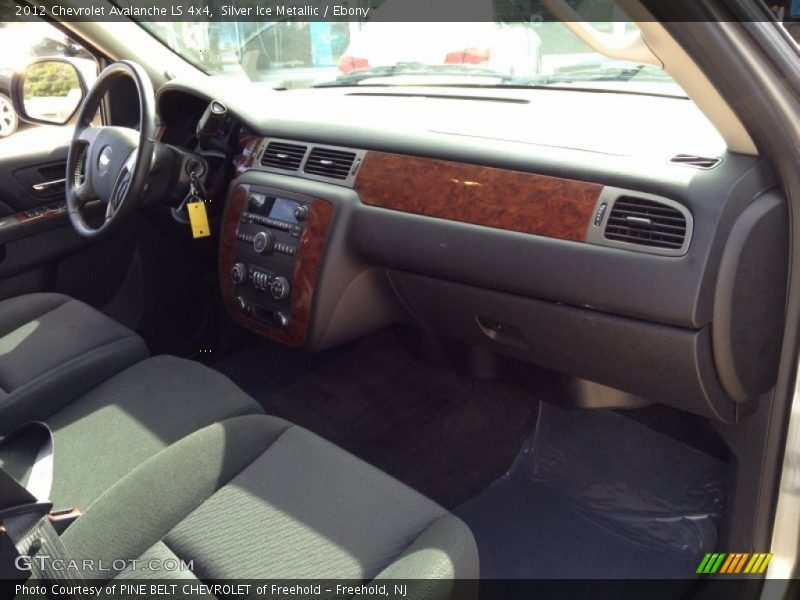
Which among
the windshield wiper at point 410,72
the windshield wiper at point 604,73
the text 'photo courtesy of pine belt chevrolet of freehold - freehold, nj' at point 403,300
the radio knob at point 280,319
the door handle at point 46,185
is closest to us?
the text 'photo courtesy of pine belt chevrolet of freehold - freehold, nj' at point 403,300

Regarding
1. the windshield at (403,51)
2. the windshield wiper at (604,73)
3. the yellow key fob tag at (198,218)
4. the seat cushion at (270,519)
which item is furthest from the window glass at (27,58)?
the seat cushion at (270,519)

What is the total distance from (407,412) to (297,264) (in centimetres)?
64

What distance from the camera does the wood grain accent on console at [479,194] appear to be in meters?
1.44

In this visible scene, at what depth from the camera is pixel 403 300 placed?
1975 millimetres

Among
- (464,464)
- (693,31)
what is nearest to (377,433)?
(464,464)

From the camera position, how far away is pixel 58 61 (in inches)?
97.3

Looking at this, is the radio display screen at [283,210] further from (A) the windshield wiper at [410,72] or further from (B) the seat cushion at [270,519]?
(B) the seat cushion at [270,519]

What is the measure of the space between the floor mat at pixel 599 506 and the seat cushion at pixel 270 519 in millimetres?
761

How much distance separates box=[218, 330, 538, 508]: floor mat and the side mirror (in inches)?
43.2

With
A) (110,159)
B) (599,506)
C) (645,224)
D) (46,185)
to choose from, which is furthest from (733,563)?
(46,185)

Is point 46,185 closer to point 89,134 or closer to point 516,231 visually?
point 89,134

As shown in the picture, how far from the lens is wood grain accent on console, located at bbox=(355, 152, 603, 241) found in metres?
1.44

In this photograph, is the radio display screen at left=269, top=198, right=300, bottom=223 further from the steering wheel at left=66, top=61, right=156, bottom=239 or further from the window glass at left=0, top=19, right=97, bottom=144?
the window glass at left=0, top=19, right=97, bottom=144

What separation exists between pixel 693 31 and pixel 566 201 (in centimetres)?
44
